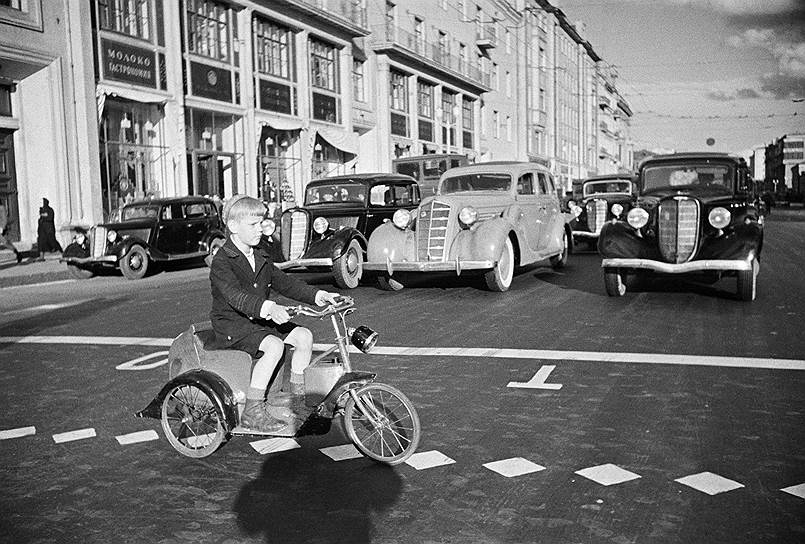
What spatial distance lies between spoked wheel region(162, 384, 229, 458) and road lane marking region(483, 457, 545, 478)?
1524 mm

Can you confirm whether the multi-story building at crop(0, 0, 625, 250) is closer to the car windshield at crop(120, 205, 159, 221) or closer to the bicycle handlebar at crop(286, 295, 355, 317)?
the car windshield at crop(120, 205, 159, 221)

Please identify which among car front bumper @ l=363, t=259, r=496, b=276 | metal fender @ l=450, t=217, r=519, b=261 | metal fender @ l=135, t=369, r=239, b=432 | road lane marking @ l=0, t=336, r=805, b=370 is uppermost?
metal fender @ l=450, t=217, r=519, b=261

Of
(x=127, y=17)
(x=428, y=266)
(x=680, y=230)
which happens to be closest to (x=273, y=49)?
(x=127, y=17)

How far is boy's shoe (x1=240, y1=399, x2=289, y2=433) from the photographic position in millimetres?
4477

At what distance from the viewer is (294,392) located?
4.61 metres

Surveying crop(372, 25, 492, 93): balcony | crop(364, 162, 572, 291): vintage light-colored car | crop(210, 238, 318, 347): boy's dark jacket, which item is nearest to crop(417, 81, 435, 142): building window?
crop(372, 25, 492, 93): balcony

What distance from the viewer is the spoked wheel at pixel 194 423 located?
4535mm

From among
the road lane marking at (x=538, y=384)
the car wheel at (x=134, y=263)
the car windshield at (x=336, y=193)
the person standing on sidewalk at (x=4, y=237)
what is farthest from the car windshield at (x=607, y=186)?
the road lane marking at (x=538, y=384)

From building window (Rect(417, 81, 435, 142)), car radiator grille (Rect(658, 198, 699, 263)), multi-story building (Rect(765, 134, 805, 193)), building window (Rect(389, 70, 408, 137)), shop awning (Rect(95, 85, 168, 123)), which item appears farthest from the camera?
multi-story building (Rect(765, 134, 805, 193))

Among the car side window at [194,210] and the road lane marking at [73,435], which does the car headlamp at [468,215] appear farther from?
the car side window at [194,210]

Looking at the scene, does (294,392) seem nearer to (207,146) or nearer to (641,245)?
(641,245)

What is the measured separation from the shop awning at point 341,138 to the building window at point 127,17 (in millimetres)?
9927

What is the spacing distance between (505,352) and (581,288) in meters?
5.03

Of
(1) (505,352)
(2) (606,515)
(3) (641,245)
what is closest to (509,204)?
(3) (641,245)
